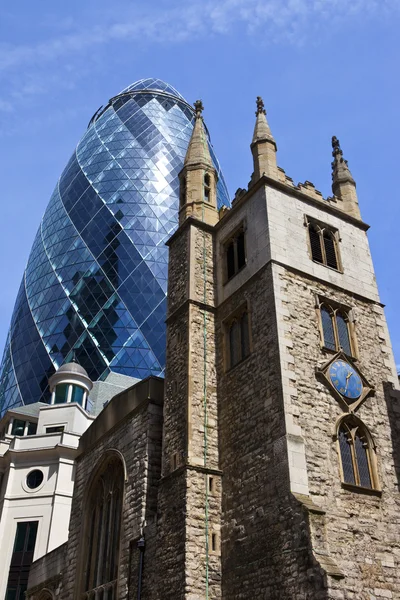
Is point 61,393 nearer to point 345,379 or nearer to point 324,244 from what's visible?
point 324,244

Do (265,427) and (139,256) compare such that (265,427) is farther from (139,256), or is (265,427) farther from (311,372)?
(139,256)

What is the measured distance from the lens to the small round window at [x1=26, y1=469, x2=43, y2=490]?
104 feet

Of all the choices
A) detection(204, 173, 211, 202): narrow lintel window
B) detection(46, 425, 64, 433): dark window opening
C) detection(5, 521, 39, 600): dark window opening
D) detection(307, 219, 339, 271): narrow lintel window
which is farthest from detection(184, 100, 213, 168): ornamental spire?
detection(5, 521, 39, 600): dark window opening

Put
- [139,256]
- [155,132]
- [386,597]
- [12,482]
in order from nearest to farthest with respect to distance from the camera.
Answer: [386,597] < [12,482] < [139,256] < [155,132]

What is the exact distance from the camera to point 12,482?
31.6 m

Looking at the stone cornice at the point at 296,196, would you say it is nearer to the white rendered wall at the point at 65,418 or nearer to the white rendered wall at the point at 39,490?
the white rendered wall at the point at 39,490

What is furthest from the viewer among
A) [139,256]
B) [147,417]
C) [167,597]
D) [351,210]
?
[139,256]

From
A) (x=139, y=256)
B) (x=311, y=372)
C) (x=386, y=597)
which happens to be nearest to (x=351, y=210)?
(x=311, y=372)

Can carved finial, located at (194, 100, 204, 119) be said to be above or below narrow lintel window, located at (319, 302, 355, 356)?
above

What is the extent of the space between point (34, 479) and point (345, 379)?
19.9 m

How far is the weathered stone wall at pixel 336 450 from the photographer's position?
14.4 meters

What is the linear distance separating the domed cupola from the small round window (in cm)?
726

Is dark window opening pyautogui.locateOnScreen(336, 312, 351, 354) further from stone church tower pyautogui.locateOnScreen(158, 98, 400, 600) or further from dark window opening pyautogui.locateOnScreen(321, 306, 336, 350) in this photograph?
dark window opening pyautogui.locateOnScreen(321, 306, 336, 350)

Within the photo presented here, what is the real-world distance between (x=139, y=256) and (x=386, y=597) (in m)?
43.5
